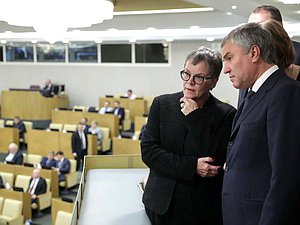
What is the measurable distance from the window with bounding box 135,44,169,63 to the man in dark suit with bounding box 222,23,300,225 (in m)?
13.8

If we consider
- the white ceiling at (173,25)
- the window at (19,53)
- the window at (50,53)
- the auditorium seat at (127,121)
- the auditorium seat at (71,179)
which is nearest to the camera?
the white ceiling at (173,25)

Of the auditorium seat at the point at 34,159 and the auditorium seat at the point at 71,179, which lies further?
the auditorium seat at the point at 34,159

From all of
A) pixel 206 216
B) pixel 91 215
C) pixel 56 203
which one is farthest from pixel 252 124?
pixel 56 203

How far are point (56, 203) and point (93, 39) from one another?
256 inches

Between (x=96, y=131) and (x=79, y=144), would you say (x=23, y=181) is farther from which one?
(x=96, y=131)

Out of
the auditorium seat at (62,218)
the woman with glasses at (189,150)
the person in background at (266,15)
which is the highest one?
the person in background at (266,15)

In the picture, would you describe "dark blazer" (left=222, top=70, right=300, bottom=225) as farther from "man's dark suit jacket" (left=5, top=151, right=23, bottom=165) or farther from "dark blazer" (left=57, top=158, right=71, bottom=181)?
"man's dark suit jacket" (left=5, top=151, right=23, bottom=165)

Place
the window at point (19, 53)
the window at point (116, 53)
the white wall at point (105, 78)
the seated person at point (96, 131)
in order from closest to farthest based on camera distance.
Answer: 1. the seated person at point (96, 131)
2. the white wall at point (105, 78)
3. the window at point (116, 53)
4. the window at point (19, 53)

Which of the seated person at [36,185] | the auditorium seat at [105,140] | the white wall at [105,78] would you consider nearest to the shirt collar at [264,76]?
the seated person at [36,185]

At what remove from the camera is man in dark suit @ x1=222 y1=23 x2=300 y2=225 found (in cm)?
140

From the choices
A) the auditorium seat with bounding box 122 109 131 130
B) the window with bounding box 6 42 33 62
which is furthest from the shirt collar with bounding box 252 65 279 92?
the window with bounding box 6 42 33 62

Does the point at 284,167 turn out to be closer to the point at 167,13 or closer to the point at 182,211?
the point at 182,211

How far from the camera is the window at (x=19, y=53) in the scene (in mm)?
17228

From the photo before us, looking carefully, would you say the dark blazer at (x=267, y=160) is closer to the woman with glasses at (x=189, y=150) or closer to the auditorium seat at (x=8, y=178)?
the woman with glasses at (x=189, y=150)
